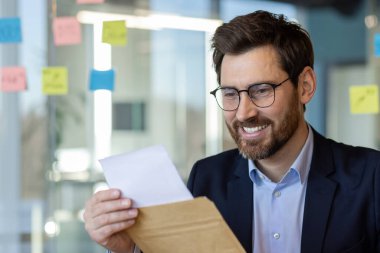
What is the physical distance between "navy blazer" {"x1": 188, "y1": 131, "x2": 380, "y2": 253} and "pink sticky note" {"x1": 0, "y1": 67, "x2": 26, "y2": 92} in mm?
2134

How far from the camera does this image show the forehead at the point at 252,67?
5.66 ft

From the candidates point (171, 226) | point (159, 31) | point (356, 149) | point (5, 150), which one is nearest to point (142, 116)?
point (159, 31)

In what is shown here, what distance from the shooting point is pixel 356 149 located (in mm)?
1910

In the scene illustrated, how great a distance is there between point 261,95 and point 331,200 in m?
0.31

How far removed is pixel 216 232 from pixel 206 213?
0.17 feet

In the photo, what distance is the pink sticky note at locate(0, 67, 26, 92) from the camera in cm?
385

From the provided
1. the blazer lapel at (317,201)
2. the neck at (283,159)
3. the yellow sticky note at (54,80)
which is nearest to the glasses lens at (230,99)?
the neck at (283,159)

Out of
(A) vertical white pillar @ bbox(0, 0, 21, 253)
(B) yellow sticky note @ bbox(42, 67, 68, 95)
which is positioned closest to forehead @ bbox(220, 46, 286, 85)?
(B) yellow sticky note @ bbox(42, 67, 68, 95)

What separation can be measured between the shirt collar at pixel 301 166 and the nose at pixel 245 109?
20cm

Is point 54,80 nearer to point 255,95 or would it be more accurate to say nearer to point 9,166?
point 9,166

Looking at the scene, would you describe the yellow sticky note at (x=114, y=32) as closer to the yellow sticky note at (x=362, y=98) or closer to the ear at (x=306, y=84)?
the yellow sticky note at (x=362, y=98)

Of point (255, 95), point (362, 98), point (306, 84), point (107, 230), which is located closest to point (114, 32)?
point (362, 98)

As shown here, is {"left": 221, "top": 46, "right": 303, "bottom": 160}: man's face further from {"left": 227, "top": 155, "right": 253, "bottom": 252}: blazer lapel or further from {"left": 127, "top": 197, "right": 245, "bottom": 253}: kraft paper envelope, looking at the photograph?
{"left": 127, "top": 197, "right": 245, "bottom": 253}: kraft paper envelope

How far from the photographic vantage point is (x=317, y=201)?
5.92 feet
